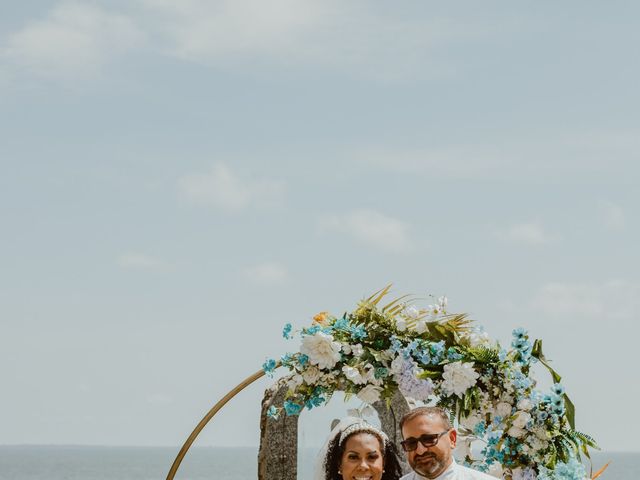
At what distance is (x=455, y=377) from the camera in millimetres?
10562

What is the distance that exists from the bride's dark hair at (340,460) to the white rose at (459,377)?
5.82 feet

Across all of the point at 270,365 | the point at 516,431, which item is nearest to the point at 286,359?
the point at 270,365

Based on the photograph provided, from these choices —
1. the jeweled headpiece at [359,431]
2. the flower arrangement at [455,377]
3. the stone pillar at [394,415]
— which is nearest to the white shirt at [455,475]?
the jeweled headpiece at [359,431]

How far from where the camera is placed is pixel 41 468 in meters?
158

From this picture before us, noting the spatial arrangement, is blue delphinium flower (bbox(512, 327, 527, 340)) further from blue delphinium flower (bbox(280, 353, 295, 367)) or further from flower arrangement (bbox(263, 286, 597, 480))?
blue delphinium flower (bbox(280, 353, 295, 367))

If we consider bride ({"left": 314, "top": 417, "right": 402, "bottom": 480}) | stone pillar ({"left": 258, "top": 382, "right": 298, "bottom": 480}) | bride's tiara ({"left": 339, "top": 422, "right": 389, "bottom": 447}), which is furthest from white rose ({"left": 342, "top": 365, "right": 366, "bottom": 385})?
bride's tiara ({"left": 339, "top": 422, "right": 389, "bottom": 447})

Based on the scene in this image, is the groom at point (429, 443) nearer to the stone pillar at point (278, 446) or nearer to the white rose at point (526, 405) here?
the white rose at point (526, 405)

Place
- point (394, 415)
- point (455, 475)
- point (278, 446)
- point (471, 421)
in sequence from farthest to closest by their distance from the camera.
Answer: point (278, 446) < point (394, 415) < point (471, 421) < point (455, 475)

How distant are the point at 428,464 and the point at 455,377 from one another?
87.6 inches

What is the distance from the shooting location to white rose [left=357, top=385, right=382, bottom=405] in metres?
10.9

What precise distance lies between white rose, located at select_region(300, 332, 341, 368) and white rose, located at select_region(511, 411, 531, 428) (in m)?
1.81

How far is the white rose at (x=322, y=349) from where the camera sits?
10.9 metres

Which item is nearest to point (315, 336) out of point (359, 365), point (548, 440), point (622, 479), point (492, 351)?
point (359, 365)

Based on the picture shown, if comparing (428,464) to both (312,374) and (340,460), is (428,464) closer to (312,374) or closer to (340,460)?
(340,460)
